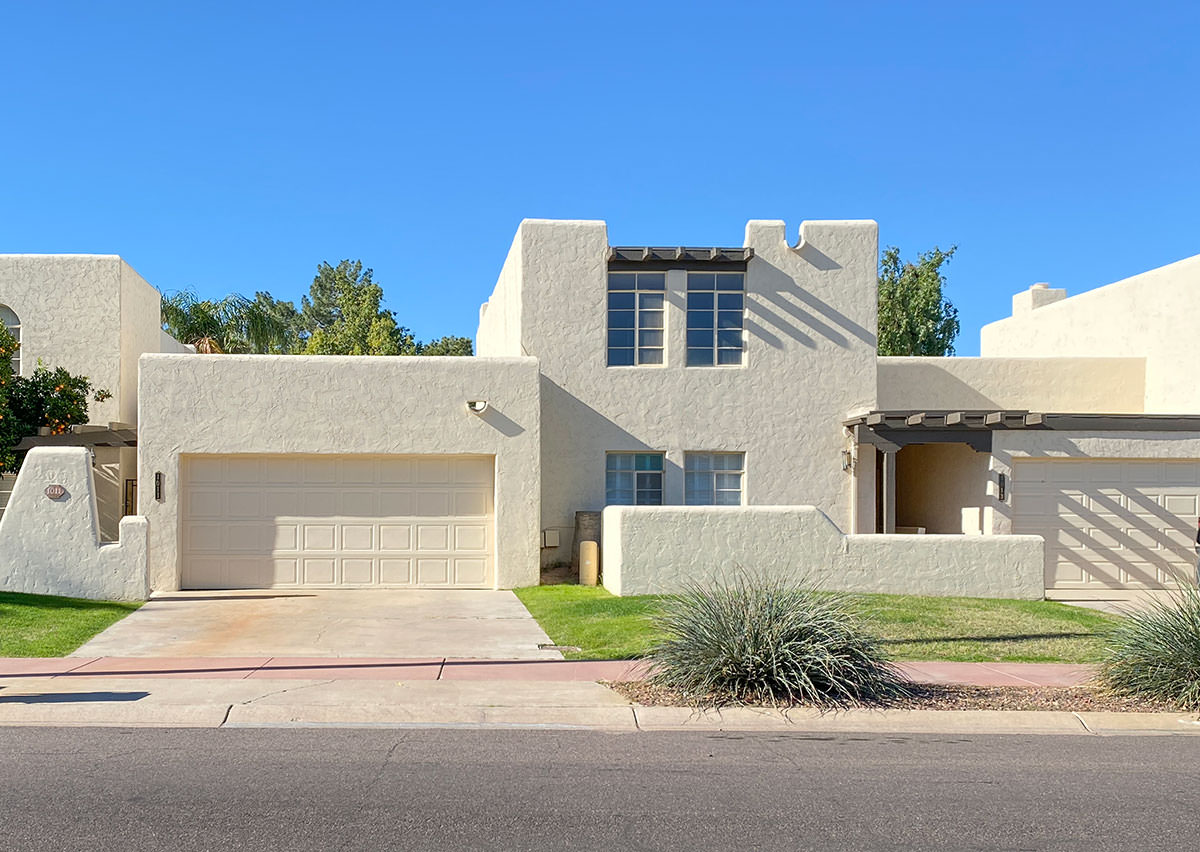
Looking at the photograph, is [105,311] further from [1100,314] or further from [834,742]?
[1100,314]

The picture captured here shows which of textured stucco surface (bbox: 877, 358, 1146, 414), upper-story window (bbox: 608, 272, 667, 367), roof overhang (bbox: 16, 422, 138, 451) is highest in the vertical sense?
upper-story window (bbox: 608, 272, 667, 367)

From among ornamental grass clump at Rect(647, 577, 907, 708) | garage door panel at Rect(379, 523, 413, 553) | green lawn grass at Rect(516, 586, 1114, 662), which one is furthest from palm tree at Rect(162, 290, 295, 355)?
ornamental grass clump at Rect(647, 577, 907, 708)

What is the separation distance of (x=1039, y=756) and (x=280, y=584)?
42.9ft

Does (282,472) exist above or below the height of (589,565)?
above

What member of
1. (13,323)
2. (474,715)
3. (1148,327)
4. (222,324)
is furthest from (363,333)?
(474,715)

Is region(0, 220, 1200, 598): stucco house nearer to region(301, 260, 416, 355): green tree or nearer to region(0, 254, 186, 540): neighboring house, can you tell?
region(0, 254, 186, 540): neighboring house

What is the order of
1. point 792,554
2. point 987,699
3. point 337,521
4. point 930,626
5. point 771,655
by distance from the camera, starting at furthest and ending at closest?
point 337,521 < point 792,554 < point 930,626 < point 987,699 < point 771,655

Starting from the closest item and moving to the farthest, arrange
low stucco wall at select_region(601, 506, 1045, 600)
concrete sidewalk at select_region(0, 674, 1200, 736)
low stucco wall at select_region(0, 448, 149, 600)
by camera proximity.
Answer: concrete sidewalk at select_region(0, 674, 1200, 736), low stucco wall at select_region(0, 448, 149, 600), low stucco wall at select_region(601, 506, 1045, 600)

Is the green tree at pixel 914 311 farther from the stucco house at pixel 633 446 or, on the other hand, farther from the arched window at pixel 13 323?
the arched window at pixel 13 323

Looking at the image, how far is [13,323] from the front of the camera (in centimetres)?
1966

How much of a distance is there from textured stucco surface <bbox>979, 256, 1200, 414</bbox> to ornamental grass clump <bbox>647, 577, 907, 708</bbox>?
1380 cm

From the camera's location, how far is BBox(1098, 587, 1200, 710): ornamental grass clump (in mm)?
9430

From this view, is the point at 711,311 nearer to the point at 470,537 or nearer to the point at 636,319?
the point at 636,319

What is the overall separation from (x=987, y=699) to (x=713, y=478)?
10.1 m
